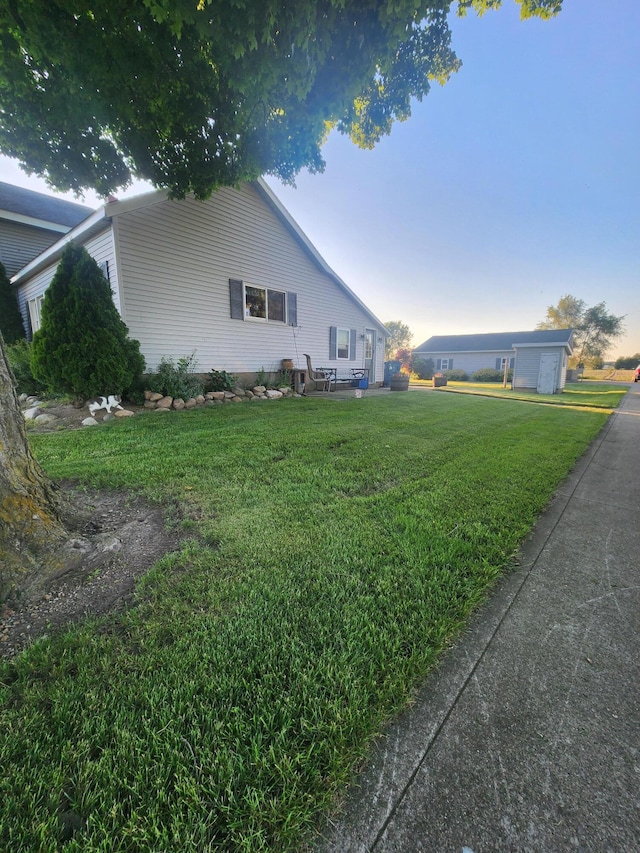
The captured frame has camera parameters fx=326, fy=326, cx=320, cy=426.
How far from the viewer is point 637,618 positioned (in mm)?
1812

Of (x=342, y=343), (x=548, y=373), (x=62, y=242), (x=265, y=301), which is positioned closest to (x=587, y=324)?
(x=548, y=373)

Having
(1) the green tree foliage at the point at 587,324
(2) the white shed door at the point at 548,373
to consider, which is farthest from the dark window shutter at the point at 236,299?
(1) the green tree foliage at the point at 587,324

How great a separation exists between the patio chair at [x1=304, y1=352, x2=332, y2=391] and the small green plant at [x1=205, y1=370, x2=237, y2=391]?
131 inches

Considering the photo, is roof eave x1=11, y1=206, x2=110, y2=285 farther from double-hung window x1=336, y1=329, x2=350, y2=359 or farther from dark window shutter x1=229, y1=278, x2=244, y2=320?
double-hung window x1=336, y1=329, x2=350, y2=359

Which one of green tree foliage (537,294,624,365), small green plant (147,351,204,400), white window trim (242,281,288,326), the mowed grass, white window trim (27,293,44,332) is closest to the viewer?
the mowed grass

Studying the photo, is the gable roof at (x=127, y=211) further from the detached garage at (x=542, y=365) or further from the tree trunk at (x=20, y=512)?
the detached garage at (x=542, y=365)

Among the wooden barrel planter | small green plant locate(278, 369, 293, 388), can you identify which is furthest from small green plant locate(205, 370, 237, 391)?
the wooden barrel planter

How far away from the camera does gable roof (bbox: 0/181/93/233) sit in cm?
1137

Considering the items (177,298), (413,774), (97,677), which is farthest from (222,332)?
(413,774)

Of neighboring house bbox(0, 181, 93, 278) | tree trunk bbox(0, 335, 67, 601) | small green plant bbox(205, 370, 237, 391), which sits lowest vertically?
tree trunk bbox(0, 335, 67, 601)

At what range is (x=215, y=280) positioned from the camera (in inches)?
357

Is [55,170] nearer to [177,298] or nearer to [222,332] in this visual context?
Answer: [177,298]

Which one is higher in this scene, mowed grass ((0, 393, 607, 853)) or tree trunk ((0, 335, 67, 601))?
tree trunk ((0, 335, 67, 601))

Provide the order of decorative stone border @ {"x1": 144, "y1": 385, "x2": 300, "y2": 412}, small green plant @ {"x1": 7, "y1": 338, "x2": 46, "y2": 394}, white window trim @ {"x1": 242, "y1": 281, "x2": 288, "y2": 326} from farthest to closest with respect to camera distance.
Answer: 1. white window trim @ {"x1": 242, "y1": 281, "x2": 288, "y2": 326}
2. small green plant @ {"x1": 7, "y1": 338, "x2": 46, "y2": 394}
3. decorative stone border @ {"x1": 144, "y1": 385, "x2": 300, "y2": 412}
